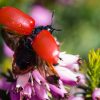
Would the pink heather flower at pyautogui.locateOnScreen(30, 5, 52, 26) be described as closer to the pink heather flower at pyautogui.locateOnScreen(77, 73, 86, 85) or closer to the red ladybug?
the pink heather flower at pyautogui.locateOnScreen(77, 73, 86, 85)

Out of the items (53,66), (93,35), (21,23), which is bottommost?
(93,35)

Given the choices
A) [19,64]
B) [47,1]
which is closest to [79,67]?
[19,64]

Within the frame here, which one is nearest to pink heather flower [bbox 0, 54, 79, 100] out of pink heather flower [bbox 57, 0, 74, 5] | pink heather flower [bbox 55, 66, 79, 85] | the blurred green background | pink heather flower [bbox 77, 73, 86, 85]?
pink heather flower [bbox 55, 66, 79, 85]

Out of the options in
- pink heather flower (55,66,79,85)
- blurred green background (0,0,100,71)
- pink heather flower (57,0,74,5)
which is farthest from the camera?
pink heather flower (57,0,74,5)

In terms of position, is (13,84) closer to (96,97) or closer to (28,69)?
(28,69)

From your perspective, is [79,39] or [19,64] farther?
[79,39]

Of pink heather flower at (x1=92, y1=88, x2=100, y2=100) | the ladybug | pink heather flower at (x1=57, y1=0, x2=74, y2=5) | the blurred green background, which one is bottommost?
the blurred green background

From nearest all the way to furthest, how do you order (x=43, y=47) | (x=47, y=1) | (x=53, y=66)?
(x=43, y=47) → (x=53, y=66) → (x=47, y=1)

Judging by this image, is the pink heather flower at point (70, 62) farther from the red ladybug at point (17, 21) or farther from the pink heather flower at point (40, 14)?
the pink heather flower at point (40, 14)
